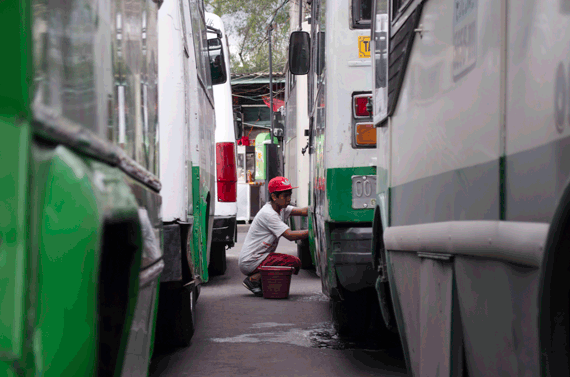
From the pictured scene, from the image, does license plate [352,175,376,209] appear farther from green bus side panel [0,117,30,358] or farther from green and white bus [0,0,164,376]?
green bus side panel [0,117,30,358]

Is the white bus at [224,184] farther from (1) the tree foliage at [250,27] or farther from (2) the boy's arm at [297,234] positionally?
(1) the tree foliage at [250,27]

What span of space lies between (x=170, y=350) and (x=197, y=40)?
2456 mm

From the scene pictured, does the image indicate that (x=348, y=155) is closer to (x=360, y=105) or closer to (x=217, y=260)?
(x=360, y=105)

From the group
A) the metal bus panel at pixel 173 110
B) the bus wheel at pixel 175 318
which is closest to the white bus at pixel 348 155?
the bus wheel at pixel 175 318

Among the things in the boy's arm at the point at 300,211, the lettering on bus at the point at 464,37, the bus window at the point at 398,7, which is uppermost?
the bus window at the point at 398,7

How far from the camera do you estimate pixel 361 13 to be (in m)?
5.04

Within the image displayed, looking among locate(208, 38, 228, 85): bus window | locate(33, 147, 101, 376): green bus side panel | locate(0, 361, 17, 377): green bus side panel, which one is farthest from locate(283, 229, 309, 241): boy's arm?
locate(0, 361, 17, 377): green bus side panel

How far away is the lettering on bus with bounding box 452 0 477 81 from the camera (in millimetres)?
2086

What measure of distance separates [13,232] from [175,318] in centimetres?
417

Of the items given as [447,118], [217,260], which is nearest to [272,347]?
[447,118]

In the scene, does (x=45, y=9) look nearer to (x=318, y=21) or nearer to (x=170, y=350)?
(x=170, y=350)

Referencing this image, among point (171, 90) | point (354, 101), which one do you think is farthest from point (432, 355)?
point (354, 101)

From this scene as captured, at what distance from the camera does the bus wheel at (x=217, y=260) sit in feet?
32.0

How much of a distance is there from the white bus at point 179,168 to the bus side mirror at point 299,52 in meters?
1.13
